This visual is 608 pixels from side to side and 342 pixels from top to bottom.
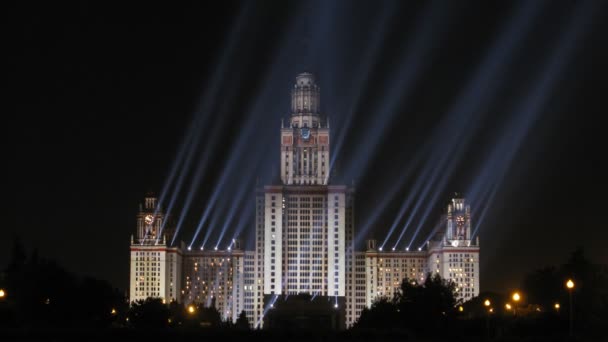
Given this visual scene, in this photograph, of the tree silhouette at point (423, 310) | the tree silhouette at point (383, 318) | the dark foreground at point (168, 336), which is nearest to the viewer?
the dark foreground at point (168, 336)

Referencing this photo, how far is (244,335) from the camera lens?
245 feet

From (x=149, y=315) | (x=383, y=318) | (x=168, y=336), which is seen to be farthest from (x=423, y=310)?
(x=168, y=336)

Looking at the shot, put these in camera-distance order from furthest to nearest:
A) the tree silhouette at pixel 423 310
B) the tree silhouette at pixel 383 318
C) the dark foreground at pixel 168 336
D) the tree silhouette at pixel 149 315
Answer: the tree silhouette at pixel 383 318 → the tree silhouette at pixel 149 315 → the tree silhouette at pixel 423 310 → the dark foreground at pixel 168 336

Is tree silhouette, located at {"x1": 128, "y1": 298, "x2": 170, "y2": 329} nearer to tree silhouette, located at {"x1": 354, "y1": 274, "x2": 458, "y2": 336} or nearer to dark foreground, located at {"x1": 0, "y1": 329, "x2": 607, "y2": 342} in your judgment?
tree silhouette, located at {"x1": 354, "y1": 274, "x2": 458, "y2": 336}

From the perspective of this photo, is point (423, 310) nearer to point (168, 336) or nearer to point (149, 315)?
point (149, 315)

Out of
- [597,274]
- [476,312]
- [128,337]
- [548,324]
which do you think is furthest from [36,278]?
[476,312]

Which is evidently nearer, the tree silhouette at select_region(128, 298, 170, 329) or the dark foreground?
the dark foreground

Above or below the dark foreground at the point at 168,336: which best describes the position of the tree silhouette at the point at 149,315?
above

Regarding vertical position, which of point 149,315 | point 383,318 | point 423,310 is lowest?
point 383,318

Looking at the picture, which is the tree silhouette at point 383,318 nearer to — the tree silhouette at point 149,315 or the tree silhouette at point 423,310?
the tree silhouette at point 423,310

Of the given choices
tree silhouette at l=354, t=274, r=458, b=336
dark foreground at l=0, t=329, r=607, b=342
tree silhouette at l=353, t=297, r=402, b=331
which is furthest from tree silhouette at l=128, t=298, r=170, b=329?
dark foreground at l=0, t=329, r=607, b=342

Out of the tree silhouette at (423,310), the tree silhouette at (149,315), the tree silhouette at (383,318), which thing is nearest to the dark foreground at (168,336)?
the tree silhouette at (423,310)

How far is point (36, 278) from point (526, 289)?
212ft

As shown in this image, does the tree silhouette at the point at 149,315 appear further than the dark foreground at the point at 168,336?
Yes
